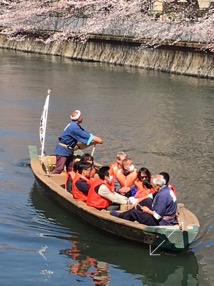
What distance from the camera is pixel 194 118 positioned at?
21188 mm

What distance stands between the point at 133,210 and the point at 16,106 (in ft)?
45.1

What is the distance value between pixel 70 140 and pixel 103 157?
125 inches

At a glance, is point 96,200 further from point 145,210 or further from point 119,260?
point 119,260

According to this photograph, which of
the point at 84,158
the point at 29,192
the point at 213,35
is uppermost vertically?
the point at 213,35

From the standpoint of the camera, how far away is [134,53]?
118 feet

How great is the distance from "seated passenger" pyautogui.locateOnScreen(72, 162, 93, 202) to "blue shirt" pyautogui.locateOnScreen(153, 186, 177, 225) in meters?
1.42

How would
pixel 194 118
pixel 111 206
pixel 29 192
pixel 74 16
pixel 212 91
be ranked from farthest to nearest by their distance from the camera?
pixel 74 16, pixel 212 91, pixel 194 118, pixel 29 192, pixel 111 206

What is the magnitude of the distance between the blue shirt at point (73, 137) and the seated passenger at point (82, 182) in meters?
1.43

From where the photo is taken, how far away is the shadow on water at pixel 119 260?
29.0ft

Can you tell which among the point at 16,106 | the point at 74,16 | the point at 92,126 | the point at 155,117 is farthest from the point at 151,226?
the point at 74,16

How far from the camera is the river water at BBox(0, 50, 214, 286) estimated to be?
355 inches

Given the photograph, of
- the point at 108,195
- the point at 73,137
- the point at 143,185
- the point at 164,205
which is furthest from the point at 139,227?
the point at 73,137

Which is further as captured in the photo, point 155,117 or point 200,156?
point 155,117

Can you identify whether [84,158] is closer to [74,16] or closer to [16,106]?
[16,106]
